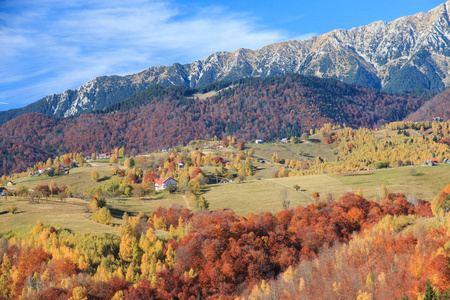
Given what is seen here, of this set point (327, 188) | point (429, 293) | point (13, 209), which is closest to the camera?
point (429, 293)

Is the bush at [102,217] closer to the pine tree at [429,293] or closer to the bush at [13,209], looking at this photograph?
the bush at [13,209]

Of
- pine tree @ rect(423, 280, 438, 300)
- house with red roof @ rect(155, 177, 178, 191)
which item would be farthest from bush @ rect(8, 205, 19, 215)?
pine tree @ rect(423, 280, 438, 300)

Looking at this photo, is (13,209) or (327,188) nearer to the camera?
(13,209)

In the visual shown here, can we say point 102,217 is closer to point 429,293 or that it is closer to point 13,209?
point 13,209

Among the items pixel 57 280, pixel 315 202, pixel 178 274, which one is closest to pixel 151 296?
pixel 178 274

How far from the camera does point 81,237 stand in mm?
85312

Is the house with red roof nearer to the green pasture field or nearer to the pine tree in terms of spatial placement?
the green pasture field

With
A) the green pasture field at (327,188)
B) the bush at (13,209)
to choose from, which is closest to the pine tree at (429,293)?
the green pasture field at (327,188)

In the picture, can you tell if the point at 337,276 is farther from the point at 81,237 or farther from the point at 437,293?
the point at 81,237

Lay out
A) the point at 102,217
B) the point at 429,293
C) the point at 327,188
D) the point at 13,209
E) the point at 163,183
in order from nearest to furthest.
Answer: the point at 429,293 → the point at 102,217 → the point at 13,209 → the point at 327,188 → the point at 163,183

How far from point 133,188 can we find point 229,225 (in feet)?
256

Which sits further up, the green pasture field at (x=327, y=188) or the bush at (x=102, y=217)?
the bush at (x=102, y=217)

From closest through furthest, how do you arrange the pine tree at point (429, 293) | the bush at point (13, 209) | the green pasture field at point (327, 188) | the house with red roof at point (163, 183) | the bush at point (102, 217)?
1. the pine tree at point (429, 293)
2. the bush at point (102, 217)
3. the bush at point (13, 209)
4. the green pasture field at point (327, 188)
5. the house with red roof at point (163, 183)

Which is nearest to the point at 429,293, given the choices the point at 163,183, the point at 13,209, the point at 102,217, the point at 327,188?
the point at 327,188
